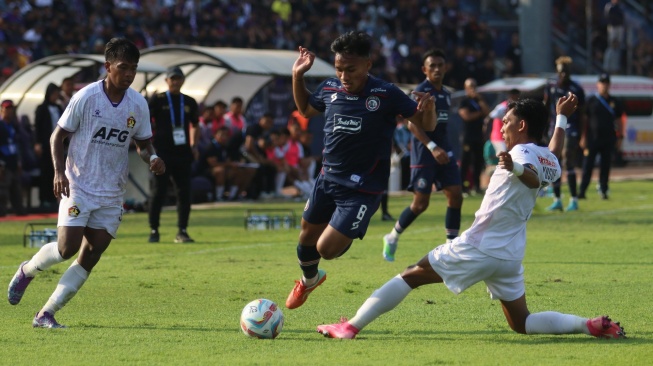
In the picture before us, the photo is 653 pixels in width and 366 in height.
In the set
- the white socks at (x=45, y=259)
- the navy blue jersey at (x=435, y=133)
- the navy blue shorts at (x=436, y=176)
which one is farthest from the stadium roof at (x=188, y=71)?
the white socks at (x=45, y=259)

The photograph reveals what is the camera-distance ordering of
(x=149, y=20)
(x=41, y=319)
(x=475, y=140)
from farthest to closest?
(x=149, y=20), (x=475, y=140), (x=41, y=319)

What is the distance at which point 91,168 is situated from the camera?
923 cm

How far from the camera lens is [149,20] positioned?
107ft

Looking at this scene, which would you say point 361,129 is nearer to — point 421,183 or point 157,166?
point 157,166

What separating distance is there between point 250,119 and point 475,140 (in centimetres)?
610

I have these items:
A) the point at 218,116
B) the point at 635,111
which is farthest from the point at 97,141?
the point at 635,111

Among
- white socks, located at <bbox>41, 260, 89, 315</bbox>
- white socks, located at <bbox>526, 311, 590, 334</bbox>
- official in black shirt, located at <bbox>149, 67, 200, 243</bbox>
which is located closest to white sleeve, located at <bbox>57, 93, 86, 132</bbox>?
white socks, located at <bbox>41, 260, 89, 315</bbox>

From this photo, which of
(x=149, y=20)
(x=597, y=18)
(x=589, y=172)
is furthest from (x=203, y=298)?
(x=597, y=18)

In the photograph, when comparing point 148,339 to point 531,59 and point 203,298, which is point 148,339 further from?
point 531,59

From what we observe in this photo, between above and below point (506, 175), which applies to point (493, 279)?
below

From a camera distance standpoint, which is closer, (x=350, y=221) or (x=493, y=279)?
(x=493, y=279)

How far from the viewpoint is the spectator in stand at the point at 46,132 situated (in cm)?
2042

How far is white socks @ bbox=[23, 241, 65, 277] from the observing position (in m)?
9.29

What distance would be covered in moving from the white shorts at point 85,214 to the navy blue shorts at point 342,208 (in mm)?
1577
